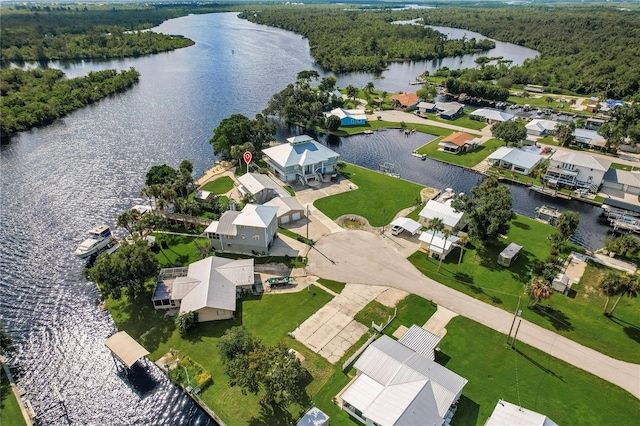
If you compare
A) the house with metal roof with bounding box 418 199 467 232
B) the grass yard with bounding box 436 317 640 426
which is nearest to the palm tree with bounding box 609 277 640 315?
the grass yard with bounding box 436 317 640 426

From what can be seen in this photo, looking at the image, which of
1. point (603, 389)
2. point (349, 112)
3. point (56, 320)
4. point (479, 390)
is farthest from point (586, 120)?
point (56, 320)

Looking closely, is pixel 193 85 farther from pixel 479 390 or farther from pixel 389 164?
pixel 479 390

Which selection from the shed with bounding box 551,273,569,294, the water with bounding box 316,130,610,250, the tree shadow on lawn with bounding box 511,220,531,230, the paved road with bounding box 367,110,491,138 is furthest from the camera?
the paved road with bounding box 367,110,491,138

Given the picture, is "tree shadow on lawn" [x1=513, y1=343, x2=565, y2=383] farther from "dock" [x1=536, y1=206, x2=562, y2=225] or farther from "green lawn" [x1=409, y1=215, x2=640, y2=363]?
"dock" [x1=536, y1=206, x2=562, y2=225]

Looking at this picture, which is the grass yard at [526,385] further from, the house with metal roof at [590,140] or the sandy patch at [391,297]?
the house with metal roof at [590,140]

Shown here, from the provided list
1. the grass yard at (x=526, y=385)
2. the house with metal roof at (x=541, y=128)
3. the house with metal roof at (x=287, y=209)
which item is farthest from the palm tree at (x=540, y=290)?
the house with metal roof at (x=541, y=128)
